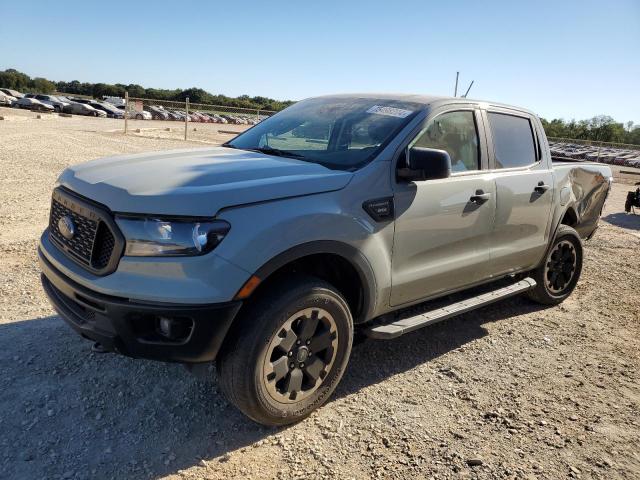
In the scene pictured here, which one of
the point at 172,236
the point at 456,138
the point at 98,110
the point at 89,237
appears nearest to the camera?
the point at 172,236

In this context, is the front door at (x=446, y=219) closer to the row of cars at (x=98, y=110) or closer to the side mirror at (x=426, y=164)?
the side mirror at (x=426, y=164)

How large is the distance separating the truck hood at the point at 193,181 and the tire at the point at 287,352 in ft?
1.74

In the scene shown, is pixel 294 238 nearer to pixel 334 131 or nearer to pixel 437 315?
pixel 334 131

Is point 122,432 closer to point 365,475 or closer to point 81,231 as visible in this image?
point 81,231

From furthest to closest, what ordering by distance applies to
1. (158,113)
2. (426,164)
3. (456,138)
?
(158,113) → (456,138) → (426,164)

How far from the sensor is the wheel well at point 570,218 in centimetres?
522

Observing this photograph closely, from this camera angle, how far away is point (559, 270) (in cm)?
513

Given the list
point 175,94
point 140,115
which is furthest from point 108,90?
point 140,115

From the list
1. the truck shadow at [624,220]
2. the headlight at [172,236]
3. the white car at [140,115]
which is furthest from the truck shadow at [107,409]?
the white car at [140,115]

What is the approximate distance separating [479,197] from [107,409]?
2831mm

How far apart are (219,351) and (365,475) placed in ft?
3.20

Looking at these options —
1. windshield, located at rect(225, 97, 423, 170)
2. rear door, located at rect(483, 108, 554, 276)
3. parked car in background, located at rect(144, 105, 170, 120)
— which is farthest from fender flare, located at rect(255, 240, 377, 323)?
parked car in background, located at rect(144, 105, 170, 120)

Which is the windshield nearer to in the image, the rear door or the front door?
the front door

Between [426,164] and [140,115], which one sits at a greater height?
[426,164]
